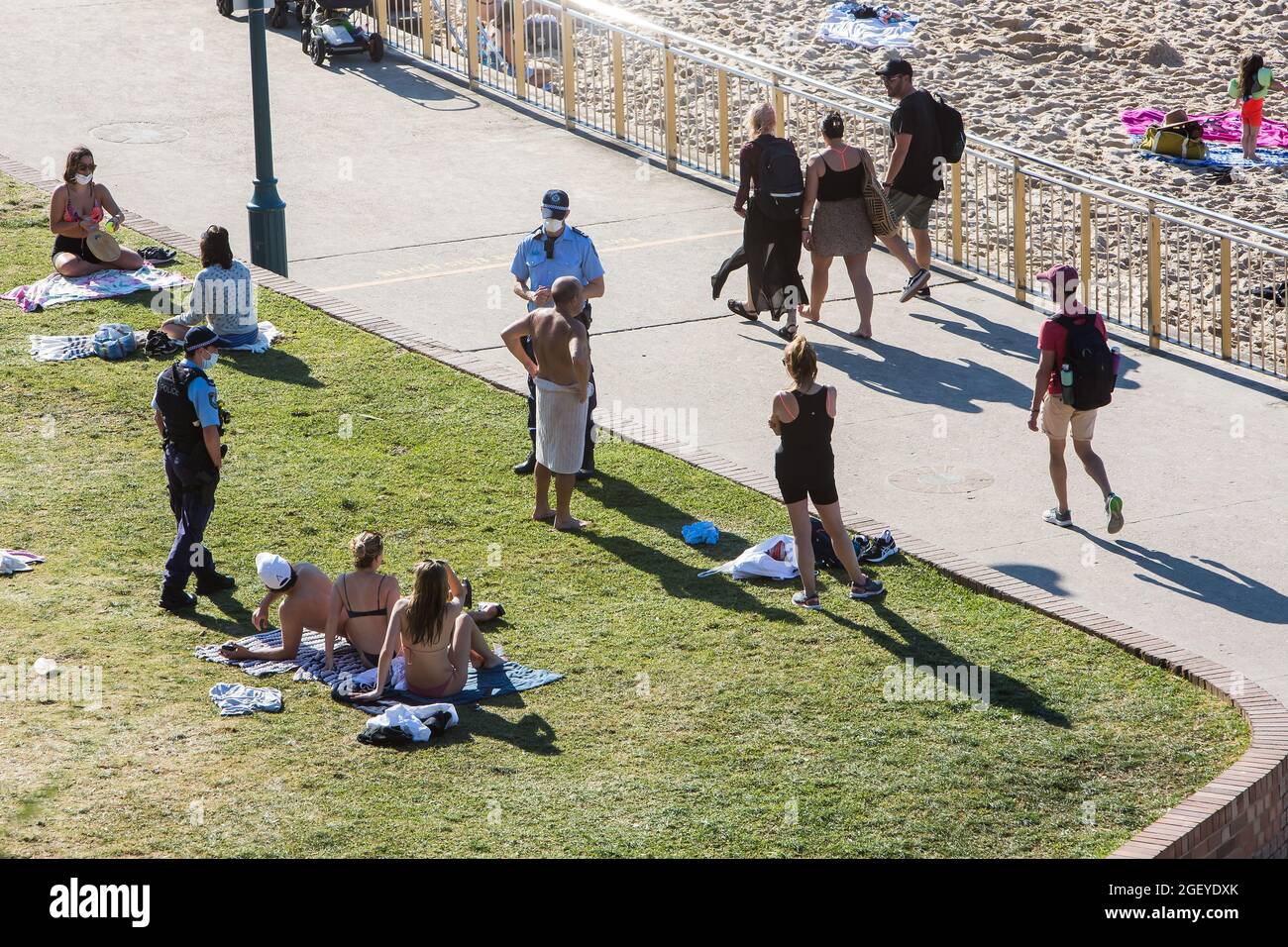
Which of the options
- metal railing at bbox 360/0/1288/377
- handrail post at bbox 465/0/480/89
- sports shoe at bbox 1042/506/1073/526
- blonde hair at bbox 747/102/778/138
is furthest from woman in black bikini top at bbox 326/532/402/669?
handrail post at bbox 465/0/480/89

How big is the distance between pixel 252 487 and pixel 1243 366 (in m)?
8.28

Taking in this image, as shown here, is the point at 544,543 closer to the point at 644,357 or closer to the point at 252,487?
the point at 252,487

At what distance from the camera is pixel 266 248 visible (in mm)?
16828

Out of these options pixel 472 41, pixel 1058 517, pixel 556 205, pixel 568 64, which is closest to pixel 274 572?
pixel 556 205

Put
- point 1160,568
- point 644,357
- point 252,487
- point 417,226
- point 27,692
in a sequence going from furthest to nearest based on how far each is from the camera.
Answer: point 417,226, point 644,357, point 252,487, point 1160,568, point 27,692

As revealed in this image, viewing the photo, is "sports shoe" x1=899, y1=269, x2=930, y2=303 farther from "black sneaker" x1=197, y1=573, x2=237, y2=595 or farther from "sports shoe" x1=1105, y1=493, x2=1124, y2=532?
"black sneaker" x1=197, y1=573, x2=237, y2=595

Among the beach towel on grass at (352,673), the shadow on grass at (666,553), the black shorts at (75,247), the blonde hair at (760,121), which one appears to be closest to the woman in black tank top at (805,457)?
the shadow on grass at (666,553)

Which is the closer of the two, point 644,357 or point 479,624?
point 479,624

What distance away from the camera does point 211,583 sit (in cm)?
1083

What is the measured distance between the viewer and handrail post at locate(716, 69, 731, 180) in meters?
19.9

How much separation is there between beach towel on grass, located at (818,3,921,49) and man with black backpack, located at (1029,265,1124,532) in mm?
17925

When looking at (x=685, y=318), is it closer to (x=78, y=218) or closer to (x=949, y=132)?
(x=949, y=132)
